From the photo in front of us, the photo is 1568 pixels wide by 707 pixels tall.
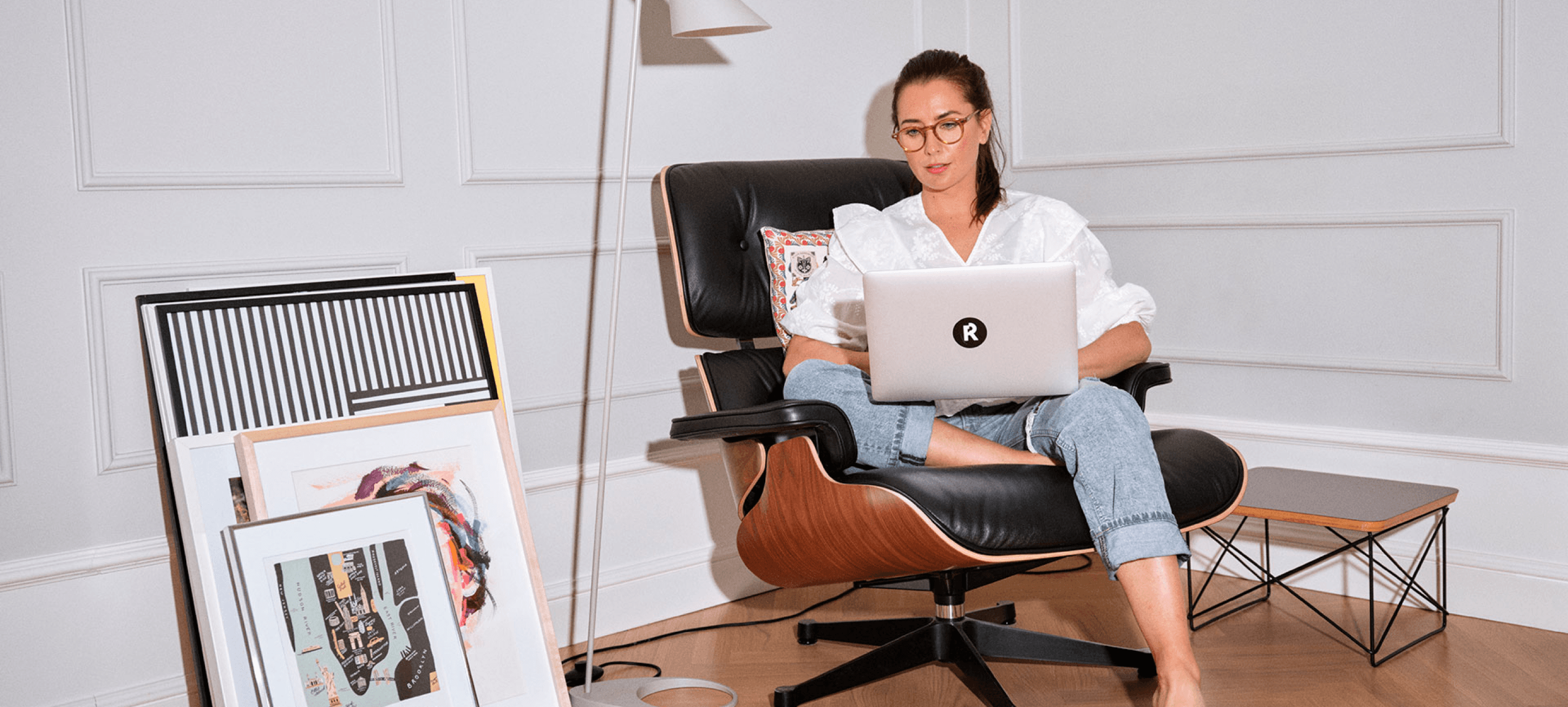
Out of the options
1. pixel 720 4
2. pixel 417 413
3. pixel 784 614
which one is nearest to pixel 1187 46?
pixel 720 4

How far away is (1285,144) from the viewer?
262 cm

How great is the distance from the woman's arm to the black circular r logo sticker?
0.35 m

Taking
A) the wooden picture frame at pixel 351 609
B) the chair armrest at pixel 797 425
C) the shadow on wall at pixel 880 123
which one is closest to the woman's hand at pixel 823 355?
the chair armrest at pixel 797 425

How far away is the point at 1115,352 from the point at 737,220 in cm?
75

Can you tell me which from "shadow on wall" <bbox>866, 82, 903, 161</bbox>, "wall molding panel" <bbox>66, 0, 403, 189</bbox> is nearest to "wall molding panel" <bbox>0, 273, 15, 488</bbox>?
"wall molding panel" <bbox>66, 0, 403, 189</bbox>

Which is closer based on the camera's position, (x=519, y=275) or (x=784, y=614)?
(x=519, y=275)

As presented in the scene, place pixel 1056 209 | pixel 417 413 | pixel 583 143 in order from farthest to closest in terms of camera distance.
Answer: pixel 583 143
pixel 1056 209
pixel 417 413

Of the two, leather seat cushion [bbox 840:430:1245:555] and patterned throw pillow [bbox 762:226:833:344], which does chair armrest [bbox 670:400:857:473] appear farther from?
patterned throw pillow [bbox 762:226:833:344]

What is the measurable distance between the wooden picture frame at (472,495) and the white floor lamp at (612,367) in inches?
8.3

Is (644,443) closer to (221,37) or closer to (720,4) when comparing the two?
(720,4)

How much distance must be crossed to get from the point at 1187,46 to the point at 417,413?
6.49 feet

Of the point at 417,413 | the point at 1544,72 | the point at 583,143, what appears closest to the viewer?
the point at 417,413

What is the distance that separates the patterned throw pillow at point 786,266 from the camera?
224cm

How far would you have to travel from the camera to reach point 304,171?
2078 millimetres
